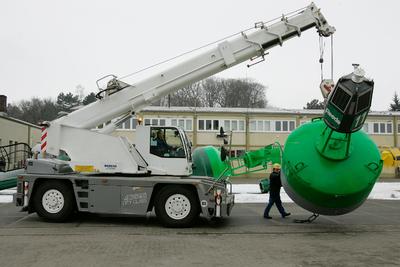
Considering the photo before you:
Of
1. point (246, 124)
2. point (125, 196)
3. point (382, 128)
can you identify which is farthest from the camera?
point (382, 128)

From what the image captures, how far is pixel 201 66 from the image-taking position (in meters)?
13.3

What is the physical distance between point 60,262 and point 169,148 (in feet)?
18.0

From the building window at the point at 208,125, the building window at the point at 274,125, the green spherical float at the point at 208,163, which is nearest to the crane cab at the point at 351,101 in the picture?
the green spherical float at the point at 208,163

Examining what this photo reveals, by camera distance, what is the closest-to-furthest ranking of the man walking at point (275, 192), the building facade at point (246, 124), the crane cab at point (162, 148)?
the crane cab at point (162, 148) → the man walking at point (275, 192) → the building facade at point (246, 124)

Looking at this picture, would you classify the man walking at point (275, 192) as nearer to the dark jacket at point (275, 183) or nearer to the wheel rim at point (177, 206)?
the dark jacket at point (275, 183)

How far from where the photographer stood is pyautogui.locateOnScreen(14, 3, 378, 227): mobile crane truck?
11992 mm

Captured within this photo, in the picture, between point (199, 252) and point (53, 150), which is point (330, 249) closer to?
point (199, 252)

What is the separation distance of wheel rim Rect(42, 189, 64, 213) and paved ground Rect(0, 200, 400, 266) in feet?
1.51

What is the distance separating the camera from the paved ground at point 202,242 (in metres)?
8.21

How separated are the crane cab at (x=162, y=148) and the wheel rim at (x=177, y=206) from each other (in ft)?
3.12

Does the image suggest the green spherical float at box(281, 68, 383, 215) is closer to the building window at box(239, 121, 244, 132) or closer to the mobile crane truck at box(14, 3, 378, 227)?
the mobile crane truck at box(14, 3, 378, 227)

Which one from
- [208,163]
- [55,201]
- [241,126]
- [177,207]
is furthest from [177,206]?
[241,126]

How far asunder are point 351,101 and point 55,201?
8.12 meters

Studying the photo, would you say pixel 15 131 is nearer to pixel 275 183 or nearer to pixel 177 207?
pixel 275 183
